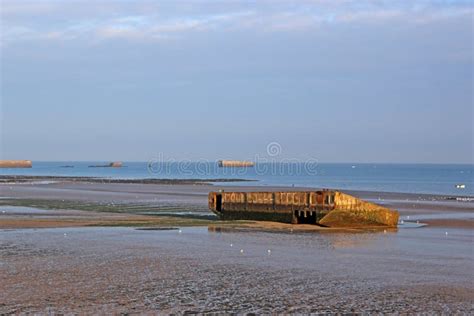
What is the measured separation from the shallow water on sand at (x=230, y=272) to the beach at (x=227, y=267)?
0.12ft

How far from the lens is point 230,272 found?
24594 mm

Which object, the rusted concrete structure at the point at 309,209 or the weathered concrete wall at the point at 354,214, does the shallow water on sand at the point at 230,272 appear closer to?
the weathered concrete wall at the point at 354,214

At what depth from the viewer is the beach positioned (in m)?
19.7

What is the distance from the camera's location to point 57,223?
4097 centimetres

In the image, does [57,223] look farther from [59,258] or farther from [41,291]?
[41,291]

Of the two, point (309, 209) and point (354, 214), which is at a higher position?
point (309, 209)

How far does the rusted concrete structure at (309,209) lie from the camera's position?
4119 cm

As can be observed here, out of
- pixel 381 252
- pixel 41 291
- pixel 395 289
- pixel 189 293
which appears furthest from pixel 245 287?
pixel 381 252

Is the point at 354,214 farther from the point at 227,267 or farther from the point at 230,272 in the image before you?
the point at 230,272

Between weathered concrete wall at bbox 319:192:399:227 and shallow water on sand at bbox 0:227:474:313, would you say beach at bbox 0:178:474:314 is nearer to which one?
shallow water on sand at bbox 0:227:474:313

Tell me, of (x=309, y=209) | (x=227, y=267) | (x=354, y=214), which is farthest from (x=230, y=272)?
(x=354, y=214)

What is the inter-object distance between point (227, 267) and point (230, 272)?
3.61 feet

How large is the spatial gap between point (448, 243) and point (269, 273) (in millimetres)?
13329

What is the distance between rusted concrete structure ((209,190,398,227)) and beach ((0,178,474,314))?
1.18 meters
